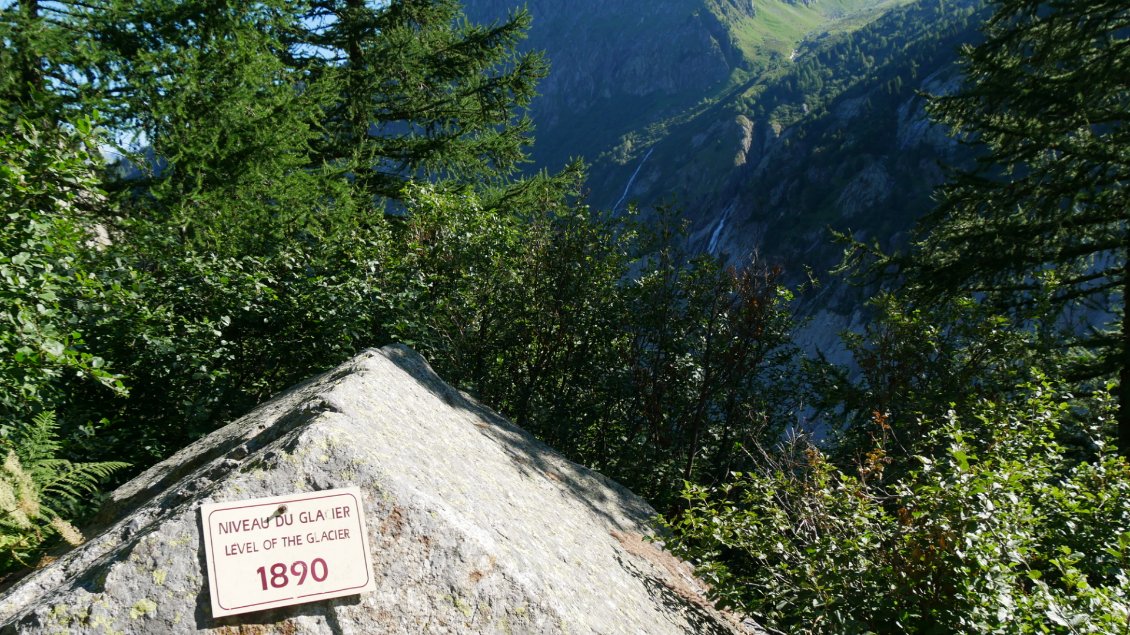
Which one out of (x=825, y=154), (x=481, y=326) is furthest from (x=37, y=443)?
(x=825, y=154)

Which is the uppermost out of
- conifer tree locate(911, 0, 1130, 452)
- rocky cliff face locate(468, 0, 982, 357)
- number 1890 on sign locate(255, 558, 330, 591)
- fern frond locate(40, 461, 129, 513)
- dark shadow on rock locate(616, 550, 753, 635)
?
rocky cliff face locate(468, 0, 982, 357)

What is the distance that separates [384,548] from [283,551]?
1.24 feet

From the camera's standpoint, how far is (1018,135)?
29.2 ft

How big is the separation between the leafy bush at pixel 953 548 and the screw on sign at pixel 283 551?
2101 mm

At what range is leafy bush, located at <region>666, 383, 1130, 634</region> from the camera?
2695 millimetres

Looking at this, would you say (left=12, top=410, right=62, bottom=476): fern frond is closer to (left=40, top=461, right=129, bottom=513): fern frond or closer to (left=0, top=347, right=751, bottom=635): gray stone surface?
(left=40, top=461, right=129, bottom=513): fern frond

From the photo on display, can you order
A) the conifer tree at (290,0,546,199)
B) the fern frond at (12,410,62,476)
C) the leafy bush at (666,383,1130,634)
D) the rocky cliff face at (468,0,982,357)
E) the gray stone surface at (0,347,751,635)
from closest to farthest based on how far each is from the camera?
the gray stone surface at (0,347,751,635) < the leafy bush at (666,383,1130,634) < the fern frond at (12,410,62,476) < the conifer tree at (290,0,546,199) < the rocky cliff face at (468,0,982,357)

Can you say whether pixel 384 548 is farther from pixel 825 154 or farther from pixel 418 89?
pixel 825 154

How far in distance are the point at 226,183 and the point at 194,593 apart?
692 centimetres

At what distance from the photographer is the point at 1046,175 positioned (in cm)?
922

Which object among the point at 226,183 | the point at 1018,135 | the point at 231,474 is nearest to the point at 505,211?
the point at 226,183

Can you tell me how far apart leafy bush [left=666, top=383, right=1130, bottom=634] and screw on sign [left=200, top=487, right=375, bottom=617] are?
2.10 m

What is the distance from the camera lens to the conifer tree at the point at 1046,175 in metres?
8.53

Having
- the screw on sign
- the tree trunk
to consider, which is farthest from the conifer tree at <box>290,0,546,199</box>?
the tree trunk
